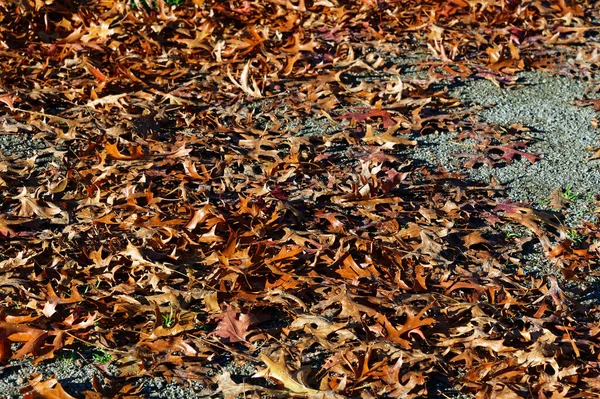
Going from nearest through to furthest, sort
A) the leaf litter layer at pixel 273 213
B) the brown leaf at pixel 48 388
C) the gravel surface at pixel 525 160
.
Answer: the brown leaf at pixel 48 388
the gravel surface at pixel 525 160
the leaf litter layer at pixel 273 213

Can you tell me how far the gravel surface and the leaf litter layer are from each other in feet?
0.24

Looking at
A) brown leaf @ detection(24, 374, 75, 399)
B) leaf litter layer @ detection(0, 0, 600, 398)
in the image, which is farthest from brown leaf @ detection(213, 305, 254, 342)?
brown leaf @ detection(24, 374, 75, 399)

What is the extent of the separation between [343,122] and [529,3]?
2.36 metres

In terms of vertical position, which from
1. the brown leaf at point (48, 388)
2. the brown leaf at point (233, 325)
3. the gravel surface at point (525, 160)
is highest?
the brown leaf at point (48, 388)

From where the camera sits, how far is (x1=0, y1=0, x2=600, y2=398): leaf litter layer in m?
3.36

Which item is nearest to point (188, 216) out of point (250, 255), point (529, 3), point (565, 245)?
point (250, 255)

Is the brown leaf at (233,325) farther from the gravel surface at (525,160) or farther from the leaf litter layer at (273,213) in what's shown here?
the gravel surface at (525,160)

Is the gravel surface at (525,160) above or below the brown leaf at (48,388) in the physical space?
below

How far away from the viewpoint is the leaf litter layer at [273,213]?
3357 mm

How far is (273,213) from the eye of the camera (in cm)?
405

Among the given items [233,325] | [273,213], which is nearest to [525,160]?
[273,213]

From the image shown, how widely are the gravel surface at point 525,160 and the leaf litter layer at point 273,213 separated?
7cm

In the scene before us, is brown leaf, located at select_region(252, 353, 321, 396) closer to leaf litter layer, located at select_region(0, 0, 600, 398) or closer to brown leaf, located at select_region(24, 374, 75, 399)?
leaf litter layer, located at select_region(0, 0, 600, 398)

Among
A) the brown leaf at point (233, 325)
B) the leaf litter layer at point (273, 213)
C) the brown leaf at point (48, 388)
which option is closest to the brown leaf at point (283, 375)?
the leaf litter layer at point (273, 213)
